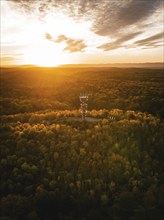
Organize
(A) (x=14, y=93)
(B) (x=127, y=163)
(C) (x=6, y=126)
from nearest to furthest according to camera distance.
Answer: (B) (x=127, y=163) → (C) (x=6, y=126) → (A) (x=14, y=93)

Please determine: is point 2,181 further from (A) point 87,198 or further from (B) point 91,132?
(B) point 91,132

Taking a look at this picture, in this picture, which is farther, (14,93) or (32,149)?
(14,93)

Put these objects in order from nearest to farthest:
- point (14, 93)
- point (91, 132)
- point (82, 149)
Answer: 1. point (82, 149)
2. point (91, 132)
3. point (14, 93)

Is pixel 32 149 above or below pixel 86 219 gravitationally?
above

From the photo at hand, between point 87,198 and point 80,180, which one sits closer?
point 87,198

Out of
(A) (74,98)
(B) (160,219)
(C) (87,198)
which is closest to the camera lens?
(B) (160,219)

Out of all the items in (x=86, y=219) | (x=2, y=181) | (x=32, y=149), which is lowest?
(x=86, y=219)

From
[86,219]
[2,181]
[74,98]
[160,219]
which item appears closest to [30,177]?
[2,181]

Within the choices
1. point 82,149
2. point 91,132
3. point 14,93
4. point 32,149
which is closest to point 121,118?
point 91,132

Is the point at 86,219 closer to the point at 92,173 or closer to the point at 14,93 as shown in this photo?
the point at 92,173
